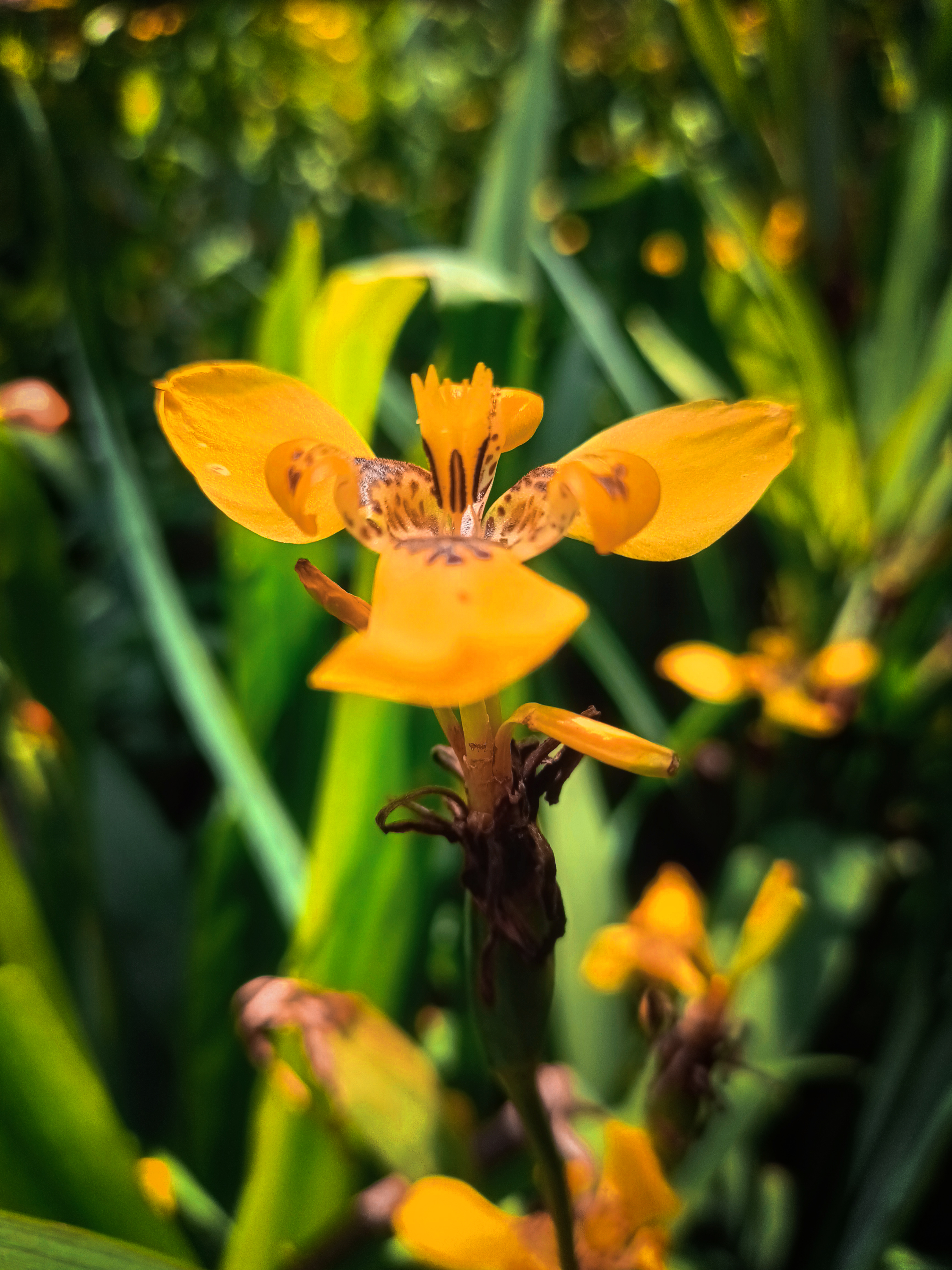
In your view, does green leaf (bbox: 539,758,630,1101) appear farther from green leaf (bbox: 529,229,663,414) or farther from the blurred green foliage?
green leaf (bbox: 529,229,663,414)

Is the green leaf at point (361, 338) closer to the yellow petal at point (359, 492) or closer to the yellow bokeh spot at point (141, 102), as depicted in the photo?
the yellow petal at point (359, 492)

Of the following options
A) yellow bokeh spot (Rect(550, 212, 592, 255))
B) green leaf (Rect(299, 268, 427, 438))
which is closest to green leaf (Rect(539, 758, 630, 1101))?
green leaf (Rect(299, 268, 427, 438))

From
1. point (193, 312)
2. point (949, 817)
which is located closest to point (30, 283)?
point (193, 312)

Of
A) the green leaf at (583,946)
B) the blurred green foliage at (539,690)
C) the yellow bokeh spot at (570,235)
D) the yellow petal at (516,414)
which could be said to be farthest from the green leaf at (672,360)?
the yellow petal at (516,414)

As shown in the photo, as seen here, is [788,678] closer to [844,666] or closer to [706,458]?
[844,666]

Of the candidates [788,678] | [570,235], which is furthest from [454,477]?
[570,235]

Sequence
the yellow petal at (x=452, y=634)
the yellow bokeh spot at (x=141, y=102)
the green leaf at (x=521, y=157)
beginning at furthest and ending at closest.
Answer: the yellow bokeh spot at (x=141, y=102) < the green leaf at (x=521, y=157) < the yellow petal at (x=452, y=634)
